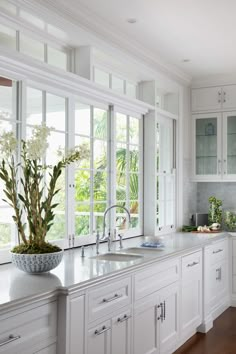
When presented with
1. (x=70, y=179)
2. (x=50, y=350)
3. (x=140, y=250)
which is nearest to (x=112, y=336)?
(x=50, y=350)

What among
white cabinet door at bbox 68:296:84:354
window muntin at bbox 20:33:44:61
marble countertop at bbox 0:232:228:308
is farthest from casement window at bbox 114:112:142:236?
white cabinet door at bbox 68:296:84:354

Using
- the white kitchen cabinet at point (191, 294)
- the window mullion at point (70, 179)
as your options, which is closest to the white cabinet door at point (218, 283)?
the white kitchen cabinet at point (191, 294)

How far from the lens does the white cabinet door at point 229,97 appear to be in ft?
18.0

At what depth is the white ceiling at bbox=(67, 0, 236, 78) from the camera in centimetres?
345

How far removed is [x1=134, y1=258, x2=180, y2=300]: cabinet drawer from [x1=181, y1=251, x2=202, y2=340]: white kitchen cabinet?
0.24m

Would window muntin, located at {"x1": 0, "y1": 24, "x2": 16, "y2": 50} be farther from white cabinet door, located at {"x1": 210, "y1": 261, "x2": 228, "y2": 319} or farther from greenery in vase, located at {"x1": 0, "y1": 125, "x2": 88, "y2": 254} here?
white cabinet door, located at {"x1": 210, "y1": 261, "x2": 228, "y2": 319}

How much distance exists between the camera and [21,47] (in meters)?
3.21

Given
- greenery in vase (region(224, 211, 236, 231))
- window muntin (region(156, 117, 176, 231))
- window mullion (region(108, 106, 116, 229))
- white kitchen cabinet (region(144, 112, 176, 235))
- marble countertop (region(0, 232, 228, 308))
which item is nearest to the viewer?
marble countertop (region(0, 232, 228, 308))

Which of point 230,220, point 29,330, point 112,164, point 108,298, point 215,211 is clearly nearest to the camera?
point 29,330

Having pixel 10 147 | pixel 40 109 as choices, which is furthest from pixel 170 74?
pixel 10 147

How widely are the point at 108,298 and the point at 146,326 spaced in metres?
0.66

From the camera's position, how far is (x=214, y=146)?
18.4 ft

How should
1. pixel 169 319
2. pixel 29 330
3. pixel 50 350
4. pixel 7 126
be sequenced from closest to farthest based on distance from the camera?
pixel 29 330 → pixel 50 350 → pixel 7 126 → pixel 169 319

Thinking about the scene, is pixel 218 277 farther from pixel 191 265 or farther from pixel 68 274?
pixel 68 274
